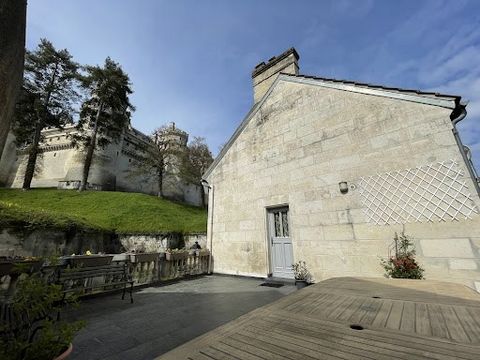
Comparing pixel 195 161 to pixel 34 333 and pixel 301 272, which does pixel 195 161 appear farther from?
pixel 34 333

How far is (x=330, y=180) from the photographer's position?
6773mm

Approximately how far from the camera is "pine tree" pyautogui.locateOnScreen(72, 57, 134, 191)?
2430cm

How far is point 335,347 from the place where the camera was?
1470 millimetres

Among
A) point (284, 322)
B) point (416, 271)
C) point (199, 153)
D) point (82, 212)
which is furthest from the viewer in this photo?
point (199, 153)

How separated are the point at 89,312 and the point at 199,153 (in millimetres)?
25117

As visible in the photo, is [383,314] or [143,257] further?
[143,257]

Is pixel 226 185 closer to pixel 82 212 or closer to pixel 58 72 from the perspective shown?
pixel 82 212

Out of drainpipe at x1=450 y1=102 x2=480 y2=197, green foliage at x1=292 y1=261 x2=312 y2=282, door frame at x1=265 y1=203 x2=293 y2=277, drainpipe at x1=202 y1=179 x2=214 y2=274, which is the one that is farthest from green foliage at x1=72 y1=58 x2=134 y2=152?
→ drainpipe at x1=450 y1=102 x2=480 y2=197

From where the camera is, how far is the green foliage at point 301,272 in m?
6.61

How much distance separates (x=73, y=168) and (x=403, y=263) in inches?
1253

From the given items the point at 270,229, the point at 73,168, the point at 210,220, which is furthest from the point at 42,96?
the point at 270,229

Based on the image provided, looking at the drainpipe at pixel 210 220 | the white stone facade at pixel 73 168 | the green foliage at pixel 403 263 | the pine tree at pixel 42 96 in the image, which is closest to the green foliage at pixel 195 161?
the white stone facade at pixel 73 168

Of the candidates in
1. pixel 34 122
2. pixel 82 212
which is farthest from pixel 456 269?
pixel 34 122

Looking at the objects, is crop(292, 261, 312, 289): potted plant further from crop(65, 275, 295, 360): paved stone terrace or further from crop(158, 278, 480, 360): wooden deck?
crop(158, 278, 480, 360): wooden deck
